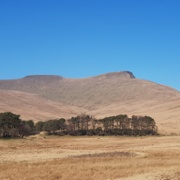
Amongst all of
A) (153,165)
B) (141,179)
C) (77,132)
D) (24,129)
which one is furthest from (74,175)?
(77,132)

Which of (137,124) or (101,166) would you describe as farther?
(137,124)

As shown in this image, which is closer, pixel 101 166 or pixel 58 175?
pixel 58 175

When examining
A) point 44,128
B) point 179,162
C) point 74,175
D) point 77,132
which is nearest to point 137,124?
point 77,132

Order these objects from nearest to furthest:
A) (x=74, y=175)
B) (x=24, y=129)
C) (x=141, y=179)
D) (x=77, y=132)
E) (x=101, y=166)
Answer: (x=141, y=179), (x=74, y=175), (x=101, y=166), (x=24, y=129), (x=77, y=132)

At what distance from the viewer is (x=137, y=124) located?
11544 cm

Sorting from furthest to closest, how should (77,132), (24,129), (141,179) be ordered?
(77,132) < (24,129) < (141,179)

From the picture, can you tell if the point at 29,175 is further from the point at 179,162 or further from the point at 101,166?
the point at 179,162

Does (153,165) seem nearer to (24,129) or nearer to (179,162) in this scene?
(179,162)

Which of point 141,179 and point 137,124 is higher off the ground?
point 137,124

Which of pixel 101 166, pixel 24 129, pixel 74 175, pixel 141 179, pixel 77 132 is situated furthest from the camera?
pixel 77 132

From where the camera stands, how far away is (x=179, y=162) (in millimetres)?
37344


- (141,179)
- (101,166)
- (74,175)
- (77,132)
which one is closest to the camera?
(141,179)

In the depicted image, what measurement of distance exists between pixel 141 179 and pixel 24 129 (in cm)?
7742

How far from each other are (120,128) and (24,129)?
30.5 m
